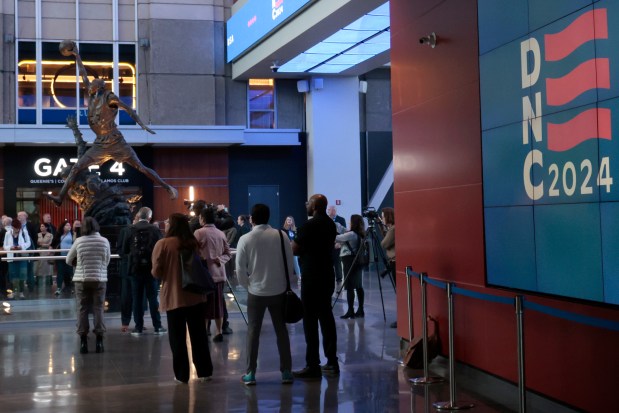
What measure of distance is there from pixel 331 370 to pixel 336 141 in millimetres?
18256

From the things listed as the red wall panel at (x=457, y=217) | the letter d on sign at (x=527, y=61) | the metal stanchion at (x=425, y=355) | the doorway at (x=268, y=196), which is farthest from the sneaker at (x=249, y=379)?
the doorway at (x=268, y=196)

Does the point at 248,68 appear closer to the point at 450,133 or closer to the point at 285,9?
the point at 285,9

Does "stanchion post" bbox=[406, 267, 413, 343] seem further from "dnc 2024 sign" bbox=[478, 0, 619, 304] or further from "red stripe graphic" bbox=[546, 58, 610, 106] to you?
"red stripe graphic" bbox=[546, 58, 610, 106]

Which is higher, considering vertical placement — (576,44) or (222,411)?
(576,44)

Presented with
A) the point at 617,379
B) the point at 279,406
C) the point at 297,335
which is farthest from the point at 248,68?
the point at 617,379

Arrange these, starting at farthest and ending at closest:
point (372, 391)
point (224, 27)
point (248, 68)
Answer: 1. point (224, 27)
2. point (248, 68)
3. point (372, 391)

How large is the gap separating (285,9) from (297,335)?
10653 mm

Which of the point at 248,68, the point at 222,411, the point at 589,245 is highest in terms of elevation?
the point at 248,68

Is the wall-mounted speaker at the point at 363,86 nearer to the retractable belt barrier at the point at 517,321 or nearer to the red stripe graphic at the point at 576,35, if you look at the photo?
the retractable belt barrier at the point at 517,321

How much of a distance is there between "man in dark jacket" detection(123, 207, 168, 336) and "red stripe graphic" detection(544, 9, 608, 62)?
22.2 ft

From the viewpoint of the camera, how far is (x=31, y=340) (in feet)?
40.1

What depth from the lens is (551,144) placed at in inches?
269

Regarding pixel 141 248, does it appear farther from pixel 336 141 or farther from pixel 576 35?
pixel 336 141

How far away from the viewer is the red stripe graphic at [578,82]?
240 inches
